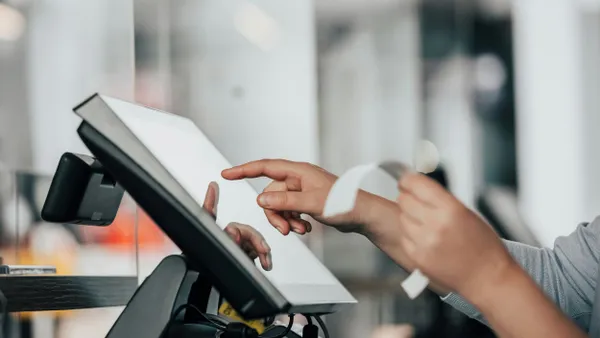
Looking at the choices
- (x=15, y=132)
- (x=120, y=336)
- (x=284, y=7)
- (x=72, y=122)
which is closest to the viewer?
(x=120, y=336)

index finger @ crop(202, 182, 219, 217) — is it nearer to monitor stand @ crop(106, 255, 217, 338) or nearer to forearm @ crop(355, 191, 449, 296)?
monitor stand @ crop(106, 255, 217, 338)

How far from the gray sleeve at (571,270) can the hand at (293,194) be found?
1.12ft

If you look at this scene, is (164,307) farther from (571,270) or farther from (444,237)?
(571,270)

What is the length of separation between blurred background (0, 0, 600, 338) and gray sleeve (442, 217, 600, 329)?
2.90m

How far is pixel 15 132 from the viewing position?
2451 mm

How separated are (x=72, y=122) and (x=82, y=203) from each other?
4.33ft

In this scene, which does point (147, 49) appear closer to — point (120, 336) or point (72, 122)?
point (72, 122)

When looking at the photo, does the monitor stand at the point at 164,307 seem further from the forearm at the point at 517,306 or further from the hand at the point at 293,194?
the forearm at the point at 517,306

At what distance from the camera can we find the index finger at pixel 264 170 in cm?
102

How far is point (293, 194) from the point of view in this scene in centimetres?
103

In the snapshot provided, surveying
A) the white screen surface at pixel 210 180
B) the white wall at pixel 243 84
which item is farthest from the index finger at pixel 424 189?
the white wall at pixel 243 84

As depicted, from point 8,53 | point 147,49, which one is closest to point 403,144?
point 147,49

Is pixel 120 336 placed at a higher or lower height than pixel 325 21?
lower

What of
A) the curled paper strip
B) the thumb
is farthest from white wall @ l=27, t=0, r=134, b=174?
the curled paper strip
